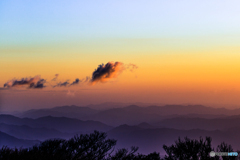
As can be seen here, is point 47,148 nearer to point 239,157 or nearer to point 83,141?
point 83,141

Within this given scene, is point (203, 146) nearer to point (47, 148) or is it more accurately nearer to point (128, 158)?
point (128, 158)

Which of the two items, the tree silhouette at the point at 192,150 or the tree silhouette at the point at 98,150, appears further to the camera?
the tree silhouette at the point at 98,150

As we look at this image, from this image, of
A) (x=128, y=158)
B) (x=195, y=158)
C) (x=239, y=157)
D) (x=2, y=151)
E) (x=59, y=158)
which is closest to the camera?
(x=239, y=157)

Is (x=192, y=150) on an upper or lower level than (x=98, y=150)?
upper

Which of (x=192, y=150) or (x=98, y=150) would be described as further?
(x=98, y=150)

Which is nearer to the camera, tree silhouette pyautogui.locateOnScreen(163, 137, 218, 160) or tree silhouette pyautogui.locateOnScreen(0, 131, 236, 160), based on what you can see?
tree silhouette pyautogui.locateOnScreen(163, 137, 218, 160)

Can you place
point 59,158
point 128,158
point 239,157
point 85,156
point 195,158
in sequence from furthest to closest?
1. point 128,158
2. point 85,156
3. point 59,158
4. point 195,158
5. point 239,157

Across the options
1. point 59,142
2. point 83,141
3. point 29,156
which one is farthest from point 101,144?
point 29,156

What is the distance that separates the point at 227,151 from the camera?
75.8 ft

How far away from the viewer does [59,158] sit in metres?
28.2

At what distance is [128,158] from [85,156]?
7.11m

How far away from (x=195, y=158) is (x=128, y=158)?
14.3m

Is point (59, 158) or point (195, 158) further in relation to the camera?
point (59, 158)

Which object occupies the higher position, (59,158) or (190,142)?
(190,142)
